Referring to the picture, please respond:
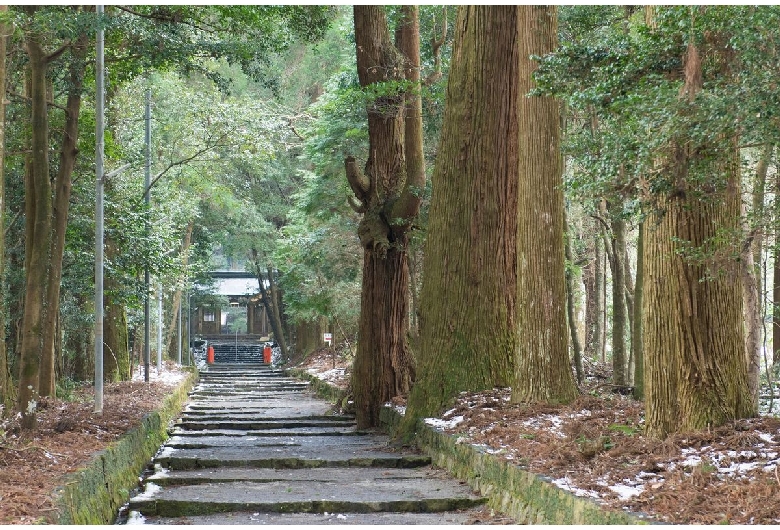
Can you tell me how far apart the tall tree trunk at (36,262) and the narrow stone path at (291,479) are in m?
1.66

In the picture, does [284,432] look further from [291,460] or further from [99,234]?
[99,234]

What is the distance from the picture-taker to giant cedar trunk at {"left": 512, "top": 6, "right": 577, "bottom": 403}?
435 inches

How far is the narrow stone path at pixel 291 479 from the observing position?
8414 mm

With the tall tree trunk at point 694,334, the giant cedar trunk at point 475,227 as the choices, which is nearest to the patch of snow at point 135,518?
the tall tree trunk at point 694,334

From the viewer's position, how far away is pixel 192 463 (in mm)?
11320

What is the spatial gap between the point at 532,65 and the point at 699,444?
5.51 metres

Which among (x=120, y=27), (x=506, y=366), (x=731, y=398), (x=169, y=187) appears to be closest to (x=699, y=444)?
(x=731, y=398)

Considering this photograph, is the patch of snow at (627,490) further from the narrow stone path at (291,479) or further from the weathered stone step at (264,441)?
the weathered stone step at (264,441)

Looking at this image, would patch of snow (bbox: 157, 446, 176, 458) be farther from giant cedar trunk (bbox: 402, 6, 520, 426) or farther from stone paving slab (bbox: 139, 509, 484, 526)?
stone paving slab (bbox: 139, 509, 484, 526)

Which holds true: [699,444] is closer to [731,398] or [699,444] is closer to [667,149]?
[731,398]

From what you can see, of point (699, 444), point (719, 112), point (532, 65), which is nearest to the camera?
point (719, 112)

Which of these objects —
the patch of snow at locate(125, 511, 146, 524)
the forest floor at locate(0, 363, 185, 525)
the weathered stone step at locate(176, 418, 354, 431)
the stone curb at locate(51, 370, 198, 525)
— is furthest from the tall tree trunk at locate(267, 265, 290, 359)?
the patch of snow at locate(125, 511, 146, 524)

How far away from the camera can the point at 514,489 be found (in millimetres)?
7852

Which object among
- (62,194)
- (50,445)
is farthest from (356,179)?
(50,445)
